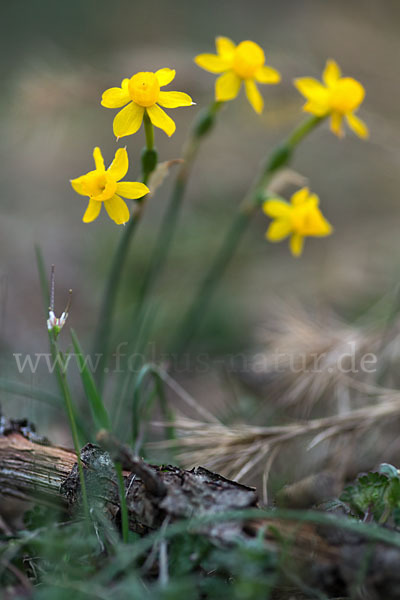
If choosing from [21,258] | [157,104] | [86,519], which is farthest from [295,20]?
[86,519]

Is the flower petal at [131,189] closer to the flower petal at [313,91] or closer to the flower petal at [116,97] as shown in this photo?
the flower petal at [116,97]

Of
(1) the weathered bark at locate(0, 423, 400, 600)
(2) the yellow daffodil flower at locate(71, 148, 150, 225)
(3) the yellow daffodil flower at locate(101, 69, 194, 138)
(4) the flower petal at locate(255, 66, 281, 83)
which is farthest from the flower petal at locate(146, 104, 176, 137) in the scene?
(1) the weathered bark at locate(0, 423, 400, 600)

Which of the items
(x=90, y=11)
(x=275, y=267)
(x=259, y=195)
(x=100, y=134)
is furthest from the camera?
(x=90, y=11)

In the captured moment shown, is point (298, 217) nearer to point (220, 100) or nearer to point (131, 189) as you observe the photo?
point (220, 100)

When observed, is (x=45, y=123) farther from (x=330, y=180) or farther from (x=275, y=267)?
(x=330, y=180)

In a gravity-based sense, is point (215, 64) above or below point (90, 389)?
above

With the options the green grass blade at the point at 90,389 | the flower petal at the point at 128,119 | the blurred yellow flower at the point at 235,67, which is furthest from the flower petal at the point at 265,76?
the green grass blade at the point at 90,389

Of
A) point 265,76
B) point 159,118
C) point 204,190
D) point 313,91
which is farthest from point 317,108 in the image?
point 204,190
